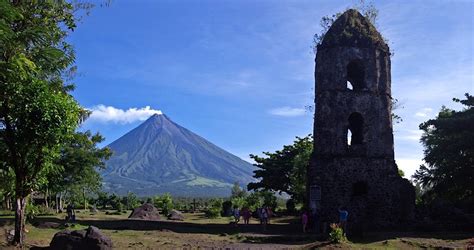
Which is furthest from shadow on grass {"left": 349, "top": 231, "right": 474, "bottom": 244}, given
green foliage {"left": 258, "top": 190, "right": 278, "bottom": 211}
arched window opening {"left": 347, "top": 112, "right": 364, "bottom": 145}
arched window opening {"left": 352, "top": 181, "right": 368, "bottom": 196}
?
green foliage {"left": 258, "top": 190, "right": 278, "bottom": 211}

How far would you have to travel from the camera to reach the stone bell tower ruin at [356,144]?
21.3 metres

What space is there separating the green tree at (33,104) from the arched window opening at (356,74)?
13.7m

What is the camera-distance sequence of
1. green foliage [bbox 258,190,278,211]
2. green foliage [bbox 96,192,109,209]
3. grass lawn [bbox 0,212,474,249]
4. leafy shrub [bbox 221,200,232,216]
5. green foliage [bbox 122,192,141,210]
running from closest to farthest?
grass lawn [bbox 0,212,474,249], leafy shrub [bbox 221,200,232,216], green foliage [bbox 258,190,278,211], green foliage [bbox 122,192,141,210], green foliage [bbox 96,192,109,209]

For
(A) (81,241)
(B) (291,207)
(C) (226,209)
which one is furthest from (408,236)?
(C) (226,209)

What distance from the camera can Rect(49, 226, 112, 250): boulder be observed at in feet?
40.7

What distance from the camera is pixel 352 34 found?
22453mm

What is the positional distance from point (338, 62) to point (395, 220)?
302 inches

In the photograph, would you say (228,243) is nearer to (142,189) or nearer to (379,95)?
(379,95)

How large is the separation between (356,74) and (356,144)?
3.74 metres

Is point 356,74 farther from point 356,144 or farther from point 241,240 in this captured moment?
point 241,240

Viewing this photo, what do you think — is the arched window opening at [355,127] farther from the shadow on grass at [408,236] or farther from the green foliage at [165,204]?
the green foliage at [165,204]

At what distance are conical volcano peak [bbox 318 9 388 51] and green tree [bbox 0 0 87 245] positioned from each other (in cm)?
1274

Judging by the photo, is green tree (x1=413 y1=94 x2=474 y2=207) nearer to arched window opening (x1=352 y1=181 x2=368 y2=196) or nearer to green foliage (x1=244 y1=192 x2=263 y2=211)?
arched window opening (x1=352 y1=181 x2=368 y2=196)

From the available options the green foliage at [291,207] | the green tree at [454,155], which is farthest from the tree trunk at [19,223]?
the green foliage at [291,207]
